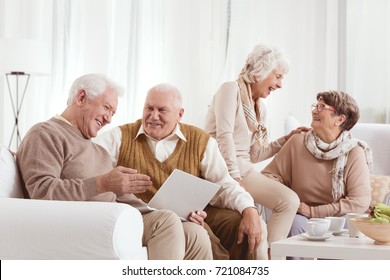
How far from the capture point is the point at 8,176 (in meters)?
2.94

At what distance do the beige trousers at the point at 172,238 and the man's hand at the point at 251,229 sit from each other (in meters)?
Result: 0.25

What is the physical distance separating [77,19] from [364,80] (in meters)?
2.42

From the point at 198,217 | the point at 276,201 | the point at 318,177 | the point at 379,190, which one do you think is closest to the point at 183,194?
the point at 198,217

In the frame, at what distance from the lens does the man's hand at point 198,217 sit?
3.21 metres

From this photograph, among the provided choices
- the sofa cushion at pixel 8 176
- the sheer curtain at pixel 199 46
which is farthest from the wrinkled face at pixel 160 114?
the sheer curtain at pixel 199 46

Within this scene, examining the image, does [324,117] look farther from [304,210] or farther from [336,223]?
[336,223]

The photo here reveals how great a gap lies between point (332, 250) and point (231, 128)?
3.95ft

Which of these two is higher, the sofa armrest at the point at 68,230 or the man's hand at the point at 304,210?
the sofa armrest at the point at 68,230

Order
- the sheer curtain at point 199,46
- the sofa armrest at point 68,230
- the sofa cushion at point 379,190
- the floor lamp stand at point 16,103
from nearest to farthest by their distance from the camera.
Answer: the sofa armrest at point 68,230 → the sofa cushion at point 379,190 → the floor lamp stand at point 16,103 → the sheer curtain at point 199,46

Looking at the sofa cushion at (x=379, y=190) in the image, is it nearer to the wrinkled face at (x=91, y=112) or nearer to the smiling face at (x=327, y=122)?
the smiling face at (x=327, y=122)

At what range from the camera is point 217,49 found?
652 cm

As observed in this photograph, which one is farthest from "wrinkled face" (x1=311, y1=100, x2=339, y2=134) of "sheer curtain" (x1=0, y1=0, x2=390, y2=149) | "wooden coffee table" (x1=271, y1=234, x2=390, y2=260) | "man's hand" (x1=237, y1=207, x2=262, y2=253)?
"sheer curtain" (x1=0, y1=0, x2=390, y2=149)
